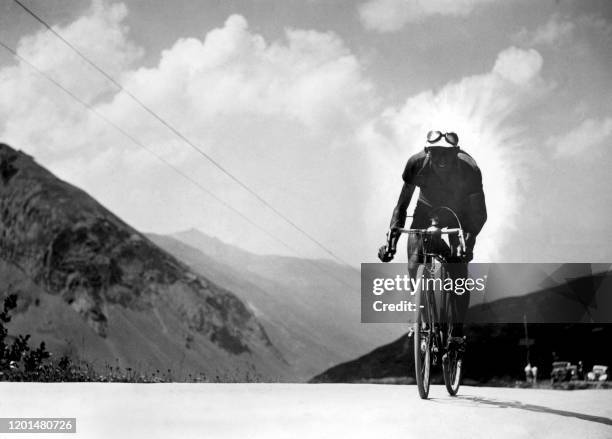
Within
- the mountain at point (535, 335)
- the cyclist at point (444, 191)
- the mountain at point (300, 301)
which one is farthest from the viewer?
the mountain at point (300, 301)

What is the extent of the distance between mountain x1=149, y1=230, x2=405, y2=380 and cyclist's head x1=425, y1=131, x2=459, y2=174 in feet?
94.9

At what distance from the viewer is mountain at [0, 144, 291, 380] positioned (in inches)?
1046

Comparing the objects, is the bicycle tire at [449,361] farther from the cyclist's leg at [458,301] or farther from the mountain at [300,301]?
the mountain at [300,301]

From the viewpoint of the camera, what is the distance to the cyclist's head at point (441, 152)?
5.69m

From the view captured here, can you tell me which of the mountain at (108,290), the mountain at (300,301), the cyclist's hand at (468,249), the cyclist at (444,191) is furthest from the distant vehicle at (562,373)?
the mountain at (300,301)

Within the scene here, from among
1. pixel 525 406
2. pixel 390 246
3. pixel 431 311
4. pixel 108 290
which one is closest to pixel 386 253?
pixel 390 246

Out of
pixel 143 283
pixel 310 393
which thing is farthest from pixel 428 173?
pixel 143 283

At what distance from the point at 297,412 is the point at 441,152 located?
2.37 m

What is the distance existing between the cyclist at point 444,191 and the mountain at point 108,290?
20.5 meters

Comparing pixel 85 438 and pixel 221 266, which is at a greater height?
pixel 221 266

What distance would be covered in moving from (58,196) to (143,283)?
564 centimetres

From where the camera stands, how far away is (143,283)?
32.7 metres

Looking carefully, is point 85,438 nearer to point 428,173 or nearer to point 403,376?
point 428,173

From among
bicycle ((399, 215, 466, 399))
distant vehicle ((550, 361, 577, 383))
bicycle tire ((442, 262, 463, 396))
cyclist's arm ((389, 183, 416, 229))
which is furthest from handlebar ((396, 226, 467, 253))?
distant vehicle ((550, 361, 577, 383))
